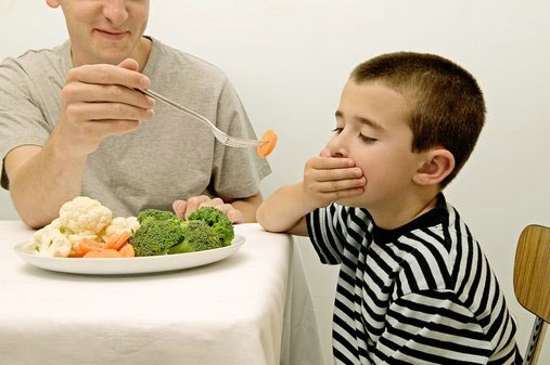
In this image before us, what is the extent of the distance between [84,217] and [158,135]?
641 mm

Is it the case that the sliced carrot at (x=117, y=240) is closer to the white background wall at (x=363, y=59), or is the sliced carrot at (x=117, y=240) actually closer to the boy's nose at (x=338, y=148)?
the boy's nose at (x=338, y=148)

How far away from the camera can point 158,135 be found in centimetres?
152

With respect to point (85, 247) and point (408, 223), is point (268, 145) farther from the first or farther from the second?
point (85, 247)

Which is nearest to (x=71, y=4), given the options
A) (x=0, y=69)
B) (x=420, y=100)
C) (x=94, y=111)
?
(x=0, y=69)

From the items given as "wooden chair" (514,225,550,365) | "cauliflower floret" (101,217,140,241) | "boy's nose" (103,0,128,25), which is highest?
"boy's nose" (103,0,128,25)

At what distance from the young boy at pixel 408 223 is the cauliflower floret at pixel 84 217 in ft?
1.17

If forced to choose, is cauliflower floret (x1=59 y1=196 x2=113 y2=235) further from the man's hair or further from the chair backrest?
the chair backrest

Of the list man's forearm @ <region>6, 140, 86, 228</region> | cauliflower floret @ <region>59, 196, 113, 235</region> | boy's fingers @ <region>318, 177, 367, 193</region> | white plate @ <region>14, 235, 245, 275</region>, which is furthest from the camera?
man's forearm @ <region>6, 140, 86, 228</region>

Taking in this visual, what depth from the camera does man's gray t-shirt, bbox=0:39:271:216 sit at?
1.48 metres

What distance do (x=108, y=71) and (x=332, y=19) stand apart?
3.64 ft

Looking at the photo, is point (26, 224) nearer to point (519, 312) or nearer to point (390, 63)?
point (390, 63)

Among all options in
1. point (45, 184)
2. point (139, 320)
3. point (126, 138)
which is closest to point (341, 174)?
point (139, 320)

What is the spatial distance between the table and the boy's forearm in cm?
37

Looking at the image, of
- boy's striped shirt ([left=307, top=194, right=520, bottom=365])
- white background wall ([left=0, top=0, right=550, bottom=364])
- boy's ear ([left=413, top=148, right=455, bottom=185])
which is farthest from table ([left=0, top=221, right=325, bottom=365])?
white background wall ([left=0, top=0, right=550, bottom=364])
